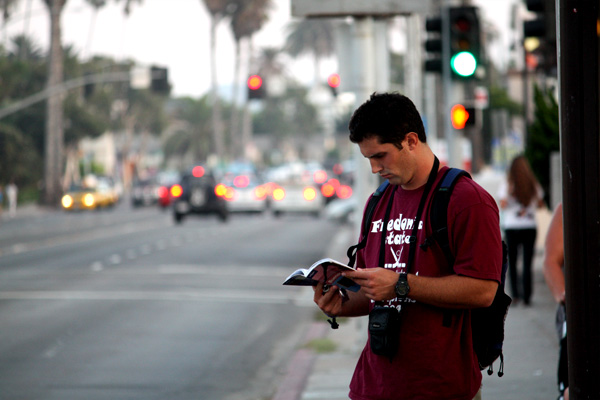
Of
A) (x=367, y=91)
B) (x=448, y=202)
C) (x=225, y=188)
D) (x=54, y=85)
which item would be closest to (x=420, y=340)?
(x=448, y=202)

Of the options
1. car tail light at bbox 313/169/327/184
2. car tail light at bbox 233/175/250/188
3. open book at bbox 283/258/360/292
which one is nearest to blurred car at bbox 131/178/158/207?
car tail light at bbox 313/169/327/184

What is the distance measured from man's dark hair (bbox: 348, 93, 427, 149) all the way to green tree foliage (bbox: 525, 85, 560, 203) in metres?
10.7

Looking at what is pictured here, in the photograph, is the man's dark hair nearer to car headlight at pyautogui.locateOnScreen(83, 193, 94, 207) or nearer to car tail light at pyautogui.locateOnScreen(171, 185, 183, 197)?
car tail light at pyautogui.locateOnScreen(171, 185, 183, 197)

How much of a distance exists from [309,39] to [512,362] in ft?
329

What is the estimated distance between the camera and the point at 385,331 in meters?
3.88

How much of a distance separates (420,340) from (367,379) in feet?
1.00

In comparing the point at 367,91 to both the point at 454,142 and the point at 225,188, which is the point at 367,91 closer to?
the point at 454,142

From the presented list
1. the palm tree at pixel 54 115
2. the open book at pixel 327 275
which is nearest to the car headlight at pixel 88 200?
the palm tree at pixel 54 115

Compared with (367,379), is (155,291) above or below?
below

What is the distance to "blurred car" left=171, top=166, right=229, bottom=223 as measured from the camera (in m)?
37.2

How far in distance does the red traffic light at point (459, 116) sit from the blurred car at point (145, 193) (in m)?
52.1

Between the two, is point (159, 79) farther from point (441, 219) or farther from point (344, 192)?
point (441, 219)

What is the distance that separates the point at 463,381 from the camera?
3.92 m

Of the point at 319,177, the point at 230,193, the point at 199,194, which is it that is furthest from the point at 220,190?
the point at 319,177
